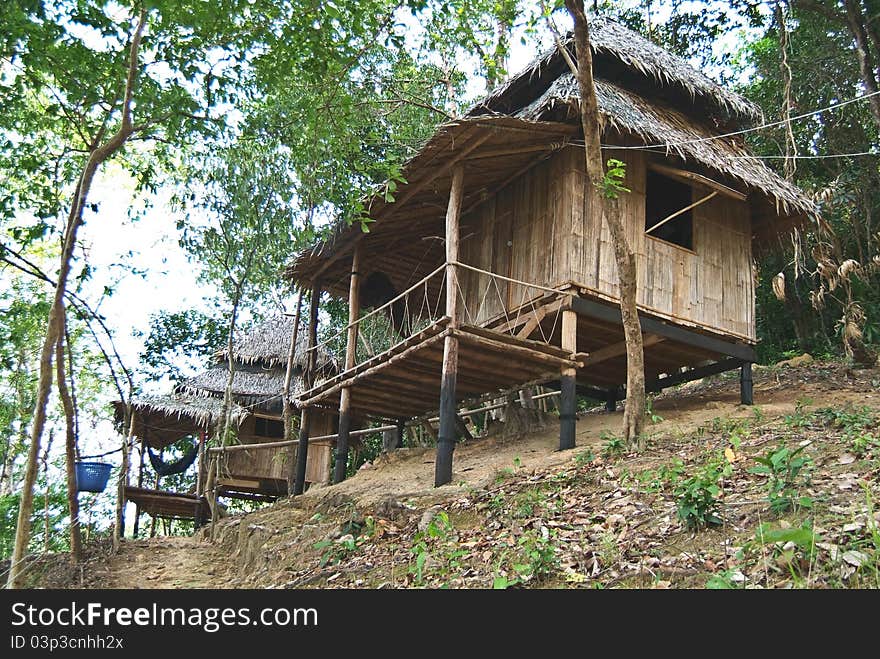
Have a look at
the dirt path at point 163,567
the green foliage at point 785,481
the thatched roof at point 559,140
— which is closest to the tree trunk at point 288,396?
the thatched roof at point 559,140

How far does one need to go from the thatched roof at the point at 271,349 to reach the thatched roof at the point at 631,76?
7506 mm

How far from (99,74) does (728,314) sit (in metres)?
8.90

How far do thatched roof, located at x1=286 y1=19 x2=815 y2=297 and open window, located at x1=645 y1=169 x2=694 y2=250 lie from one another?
0.86m

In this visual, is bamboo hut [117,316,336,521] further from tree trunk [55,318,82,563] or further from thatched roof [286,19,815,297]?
tree trunk [55,318,82,563]

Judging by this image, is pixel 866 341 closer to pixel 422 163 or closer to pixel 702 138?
pixel 702 138

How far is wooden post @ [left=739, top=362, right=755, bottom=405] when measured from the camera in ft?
36.7

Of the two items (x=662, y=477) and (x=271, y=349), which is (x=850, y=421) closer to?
(x=662, y=477)

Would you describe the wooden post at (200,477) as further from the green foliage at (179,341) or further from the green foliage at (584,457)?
the green foliage at (584,457)

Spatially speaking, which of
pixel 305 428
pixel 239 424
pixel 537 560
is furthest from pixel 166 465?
pixel 537 560

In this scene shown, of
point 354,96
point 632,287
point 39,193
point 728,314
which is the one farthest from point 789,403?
point 39,193

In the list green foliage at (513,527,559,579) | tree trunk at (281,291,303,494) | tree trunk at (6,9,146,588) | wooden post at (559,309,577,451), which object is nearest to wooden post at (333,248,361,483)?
tree trunk at (281,291,303,494)

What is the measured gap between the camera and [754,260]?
43.4 feet

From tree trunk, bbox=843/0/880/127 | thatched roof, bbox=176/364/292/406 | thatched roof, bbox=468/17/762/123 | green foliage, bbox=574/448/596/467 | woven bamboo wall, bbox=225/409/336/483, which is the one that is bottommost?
green foliage, bbox=574/448/596/467

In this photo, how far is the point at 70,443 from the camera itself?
7223mm
